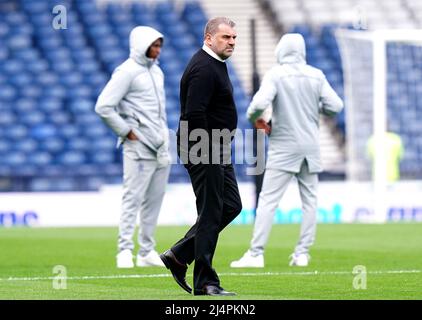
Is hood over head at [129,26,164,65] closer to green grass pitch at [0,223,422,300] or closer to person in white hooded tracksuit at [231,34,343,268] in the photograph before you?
person in white hooded tracksuit at [231,34,343,268]

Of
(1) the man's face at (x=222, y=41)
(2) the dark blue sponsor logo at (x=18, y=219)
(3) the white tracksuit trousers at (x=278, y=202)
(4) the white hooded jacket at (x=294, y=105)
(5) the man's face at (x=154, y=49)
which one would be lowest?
(2) the dark blue sponsor logo at (x=18, y=219)

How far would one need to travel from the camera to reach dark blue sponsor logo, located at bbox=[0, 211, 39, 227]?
68.9 ft

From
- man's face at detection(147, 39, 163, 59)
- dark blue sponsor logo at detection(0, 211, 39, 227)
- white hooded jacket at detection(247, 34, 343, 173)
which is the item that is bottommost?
dark blue sponsor logo at detection(0, 211, 39, 227)

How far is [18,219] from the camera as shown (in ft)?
69.2

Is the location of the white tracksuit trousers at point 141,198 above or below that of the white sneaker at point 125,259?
above

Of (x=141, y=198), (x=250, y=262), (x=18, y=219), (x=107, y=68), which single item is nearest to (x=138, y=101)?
(x=141, y=198)

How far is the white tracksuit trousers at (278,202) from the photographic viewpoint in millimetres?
11617

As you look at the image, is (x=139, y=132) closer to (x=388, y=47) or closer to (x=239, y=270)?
(x=239, y=270)

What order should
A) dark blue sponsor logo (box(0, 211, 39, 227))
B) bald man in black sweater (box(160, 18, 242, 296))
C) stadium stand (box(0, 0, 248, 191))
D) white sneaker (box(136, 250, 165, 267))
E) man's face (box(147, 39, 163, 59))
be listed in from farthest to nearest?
stadium stand (box(0, 0, 248, 191)) → dark blue sponsor logo (box(0, 211, 39, 227)) → white sneaker (box(136, 250, 165, 267)) → man's face (box(147, 39, 163, 59)) → bald man in black sweater (box(160, 18, 242, 296))

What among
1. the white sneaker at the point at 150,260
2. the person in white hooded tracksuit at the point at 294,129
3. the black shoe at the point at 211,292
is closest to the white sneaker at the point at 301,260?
the person in white hooded tracksuit at the point at 294,129

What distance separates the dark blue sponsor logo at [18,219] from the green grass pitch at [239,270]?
239 cm

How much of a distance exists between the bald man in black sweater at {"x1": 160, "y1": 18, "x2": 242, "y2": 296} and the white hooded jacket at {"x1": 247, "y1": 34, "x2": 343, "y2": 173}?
3.27 m

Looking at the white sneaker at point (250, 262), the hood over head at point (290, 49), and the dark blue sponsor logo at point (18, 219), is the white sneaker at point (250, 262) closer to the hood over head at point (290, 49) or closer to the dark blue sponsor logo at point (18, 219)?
the hood over head at point (290, 49)

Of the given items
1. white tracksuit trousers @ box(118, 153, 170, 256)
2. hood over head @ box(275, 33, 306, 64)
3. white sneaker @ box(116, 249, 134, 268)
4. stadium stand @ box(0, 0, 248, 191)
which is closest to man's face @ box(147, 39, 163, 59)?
white tracksuit trousers @ box(118, 153, 170, 256)
